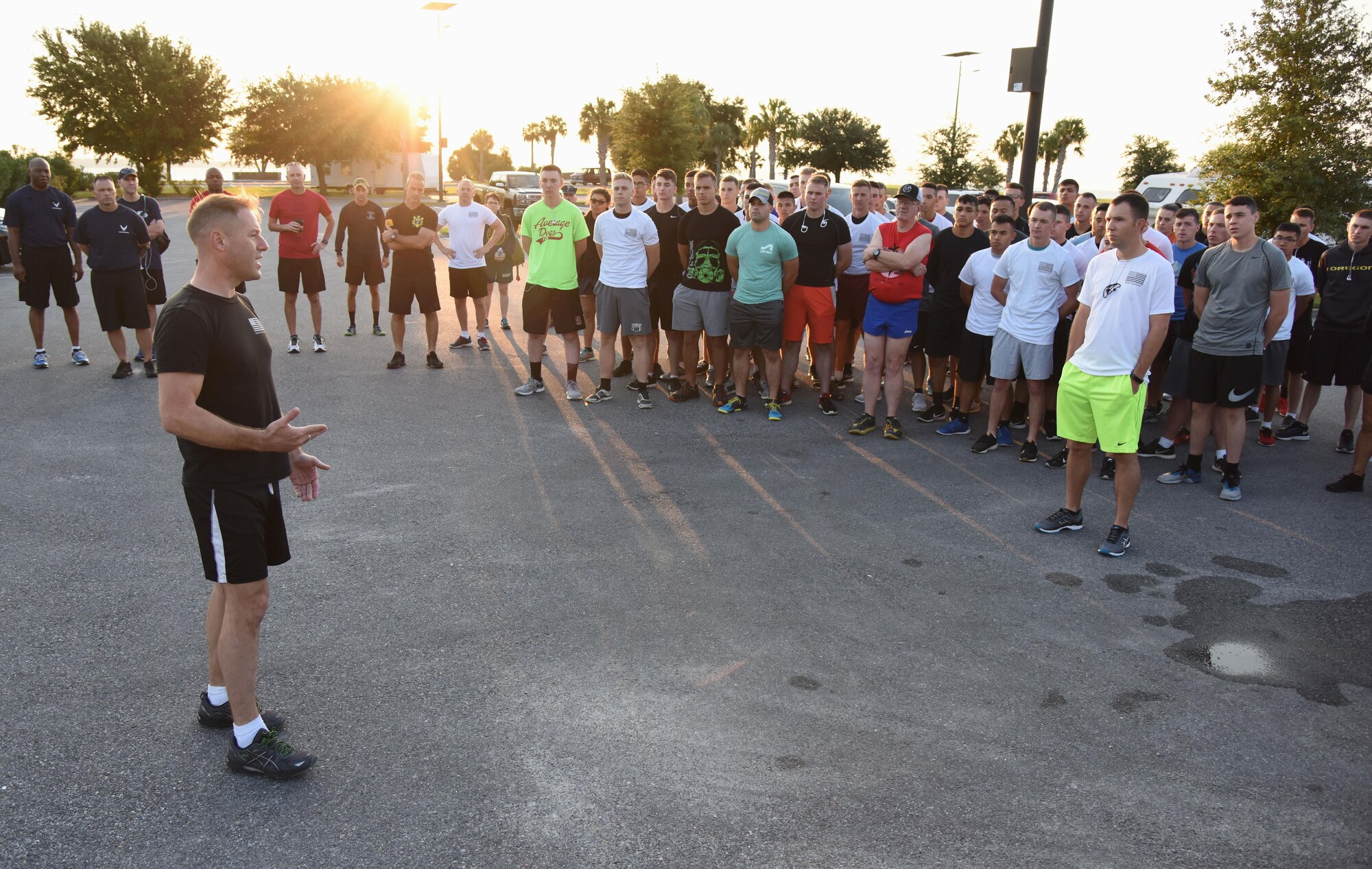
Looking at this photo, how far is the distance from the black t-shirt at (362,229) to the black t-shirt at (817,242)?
5352 millimetres

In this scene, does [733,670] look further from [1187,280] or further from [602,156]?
[602,156]

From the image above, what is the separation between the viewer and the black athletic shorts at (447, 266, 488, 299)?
10602mm

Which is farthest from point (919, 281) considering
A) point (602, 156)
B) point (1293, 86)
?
point (602, 156)

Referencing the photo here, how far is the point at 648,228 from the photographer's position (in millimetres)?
8820

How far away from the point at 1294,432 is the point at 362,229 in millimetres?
10099

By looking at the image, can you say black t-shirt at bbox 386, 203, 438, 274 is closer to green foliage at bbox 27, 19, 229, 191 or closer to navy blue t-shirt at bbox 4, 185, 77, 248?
navy blue t-shirt at bbox 4, 185, 77, 248

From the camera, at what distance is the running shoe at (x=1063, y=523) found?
18.9 feet

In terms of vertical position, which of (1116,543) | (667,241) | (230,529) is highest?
(667,241)

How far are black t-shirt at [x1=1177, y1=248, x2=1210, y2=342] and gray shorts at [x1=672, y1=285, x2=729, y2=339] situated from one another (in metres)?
3.90

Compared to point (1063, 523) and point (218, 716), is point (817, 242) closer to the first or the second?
point (1063, 523)

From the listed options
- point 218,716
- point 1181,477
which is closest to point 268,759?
point 218,716

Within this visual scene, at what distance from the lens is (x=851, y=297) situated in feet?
29.9

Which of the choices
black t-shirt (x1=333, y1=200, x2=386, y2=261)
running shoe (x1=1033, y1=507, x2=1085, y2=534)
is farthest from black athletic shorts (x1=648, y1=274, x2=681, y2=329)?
running shoe (x1=1033, y1=507, x2=1085, y2=534)

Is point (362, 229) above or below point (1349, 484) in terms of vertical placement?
above
